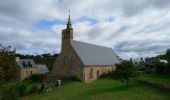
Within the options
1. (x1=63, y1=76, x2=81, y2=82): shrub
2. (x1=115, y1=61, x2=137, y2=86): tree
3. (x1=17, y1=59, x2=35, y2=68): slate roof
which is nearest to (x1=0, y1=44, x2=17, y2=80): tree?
(x1=115, y1=61, x2=137, y2=86): tree

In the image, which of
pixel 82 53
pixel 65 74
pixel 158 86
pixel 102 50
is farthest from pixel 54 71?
pixel 158 86

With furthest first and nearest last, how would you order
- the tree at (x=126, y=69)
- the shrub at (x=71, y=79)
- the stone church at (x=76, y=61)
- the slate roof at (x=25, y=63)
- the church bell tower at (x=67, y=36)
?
the slate roof at (x=25, y=63) < the church bell tower at (x=67, y=36) < the stone church at (x=76, y=61) < the shrub at (x=71, y=79) < the tree at (x=126, y=69)

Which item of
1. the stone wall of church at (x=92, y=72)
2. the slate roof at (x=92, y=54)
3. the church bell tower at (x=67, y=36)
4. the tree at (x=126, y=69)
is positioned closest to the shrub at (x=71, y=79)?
the stone wall of church at (x=92, y=72)

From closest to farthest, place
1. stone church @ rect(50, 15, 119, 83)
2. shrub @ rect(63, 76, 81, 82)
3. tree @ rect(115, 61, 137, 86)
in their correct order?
tree @ rect(115, 61, 137, 86)
shrub @ rect(63, 76, 81, 82)
stone church @ rect(50, 15, 119, 83)

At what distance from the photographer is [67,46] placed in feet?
171

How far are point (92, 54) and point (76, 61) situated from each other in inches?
283

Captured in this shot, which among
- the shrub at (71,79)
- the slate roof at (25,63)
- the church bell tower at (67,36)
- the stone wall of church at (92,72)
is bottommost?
the shrub at (71,79)

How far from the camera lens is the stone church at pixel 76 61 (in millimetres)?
49531

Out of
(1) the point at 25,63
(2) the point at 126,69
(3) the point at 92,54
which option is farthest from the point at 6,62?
(1) the point at 25,63

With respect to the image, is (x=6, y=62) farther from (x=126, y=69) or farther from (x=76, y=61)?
(x=76, y=61)

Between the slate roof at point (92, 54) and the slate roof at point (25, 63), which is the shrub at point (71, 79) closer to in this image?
the slate roof at point (92, 54)

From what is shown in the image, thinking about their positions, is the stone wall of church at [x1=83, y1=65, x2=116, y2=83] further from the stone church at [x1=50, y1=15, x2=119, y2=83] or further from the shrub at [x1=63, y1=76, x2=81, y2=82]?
the shrub at [x1=63, y1=76, x2=81, y2=82]

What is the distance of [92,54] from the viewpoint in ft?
184

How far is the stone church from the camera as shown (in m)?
49.5
